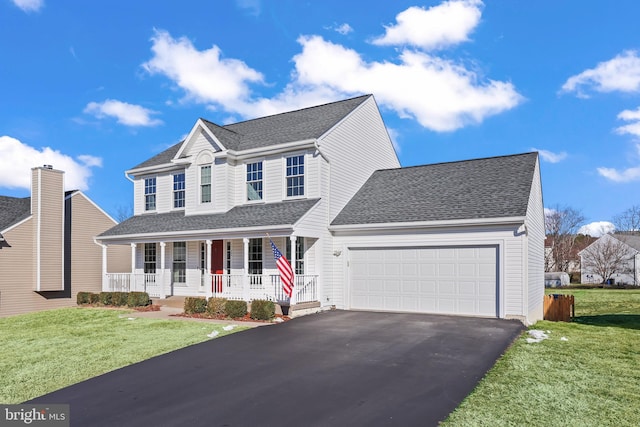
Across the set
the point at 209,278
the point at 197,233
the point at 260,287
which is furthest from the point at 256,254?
the point at 197,233

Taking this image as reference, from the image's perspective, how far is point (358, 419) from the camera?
6.15 meters

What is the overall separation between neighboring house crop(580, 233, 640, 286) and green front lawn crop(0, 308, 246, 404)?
52.5 m

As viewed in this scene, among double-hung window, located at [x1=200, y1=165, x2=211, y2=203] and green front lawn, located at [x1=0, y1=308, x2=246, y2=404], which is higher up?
double-hung window, located at [x1=200, y1=165, x2=211, y2=203]

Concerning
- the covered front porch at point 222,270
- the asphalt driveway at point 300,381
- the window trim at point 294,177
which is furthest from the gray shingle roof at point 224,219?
the asphalt driveway at point 300,381

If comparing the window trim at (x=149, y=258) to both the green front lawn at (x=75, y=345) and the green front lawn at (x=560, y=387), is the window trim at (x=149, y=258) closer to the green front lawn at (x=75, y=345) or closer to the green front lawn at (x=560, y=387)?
the green front lawn at (x=75, y=345)

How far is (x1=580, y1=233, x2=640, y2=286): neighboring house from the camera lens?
52.4 meters

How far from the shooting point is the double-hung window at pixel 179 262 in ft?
66.4

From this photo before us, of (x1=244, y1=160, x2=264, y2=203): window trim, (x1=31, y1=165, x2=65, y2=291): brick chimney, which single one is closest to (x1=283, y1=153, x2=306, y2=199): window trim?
(x1=244, y1=160, x2=264, y2=203): window trim

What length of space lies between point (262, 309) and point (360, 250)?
442 cm

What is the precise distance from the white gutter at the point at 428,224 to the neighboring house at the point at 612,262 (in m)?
46.7

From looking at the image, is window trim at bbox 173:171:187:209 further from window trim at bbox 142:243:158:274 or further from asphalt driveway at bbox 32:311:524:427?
asphalt driveway at bbox 32:311:524:427

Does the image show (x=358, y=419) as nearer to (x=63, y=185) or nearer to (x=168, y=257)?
(x=168, y=257)

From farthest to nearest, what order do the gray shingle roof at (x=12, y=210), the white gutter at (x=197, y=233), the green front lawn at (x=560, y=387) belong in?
the gray shingle roof at (x=12, y=210) < the white gutter at (x=197, y=233) < the green front lawn at (x=560, y=387)

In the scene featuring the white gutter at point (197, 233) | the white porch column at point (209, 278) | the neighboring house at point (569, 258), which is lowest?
the neighboring house at point (569, 258)
